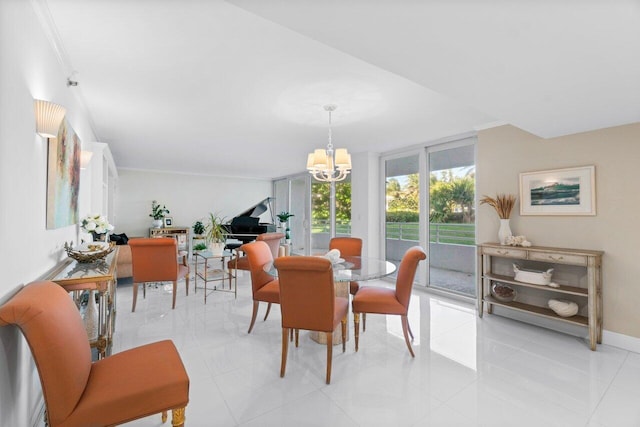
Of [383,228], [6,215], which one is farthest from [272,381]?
[383,228]

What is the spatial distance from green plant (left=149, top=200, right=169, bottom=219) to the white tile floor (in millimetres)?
4518

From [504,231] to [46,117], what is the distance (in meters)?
4.34

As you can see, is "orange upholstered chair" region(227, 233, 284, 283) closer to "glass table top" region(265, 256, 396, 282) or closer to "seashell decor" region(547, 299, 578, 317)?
"glass table top" region(265, 256, 396, 282)

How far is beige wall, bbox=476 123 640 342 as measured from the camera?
9.13 ft

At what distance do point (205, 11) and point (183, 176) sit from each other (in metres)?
7.21

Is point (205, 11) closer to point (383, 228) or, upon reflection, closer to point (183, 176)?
point (383, 228)

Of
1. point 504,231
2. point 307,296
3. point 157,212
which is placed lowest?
point 307,296

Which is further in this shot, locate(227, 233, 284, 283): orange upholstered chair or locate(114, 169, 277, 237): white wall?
locate(114, 169, 277, 237): white wall

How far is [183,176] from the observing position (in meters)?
8.14

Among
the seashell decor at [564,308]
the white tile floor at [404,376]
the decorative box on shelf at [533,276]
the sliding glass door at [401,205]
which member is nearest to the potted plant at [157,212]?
the white tile floor at [404,376]

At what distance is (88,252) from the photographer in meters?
2.28

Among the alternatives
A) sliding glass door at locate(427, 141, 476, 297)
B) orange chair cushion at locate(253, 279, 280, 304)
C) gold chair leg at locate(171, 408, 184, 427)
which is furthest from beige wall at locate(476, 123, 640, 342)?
gold chair leg at locate(171, 408, 184, 427)

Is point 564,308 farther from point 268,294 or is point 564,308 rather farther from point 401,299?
point 268,294

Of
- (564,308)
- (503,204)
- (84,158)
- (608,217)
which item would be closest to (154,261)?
(84,158)
